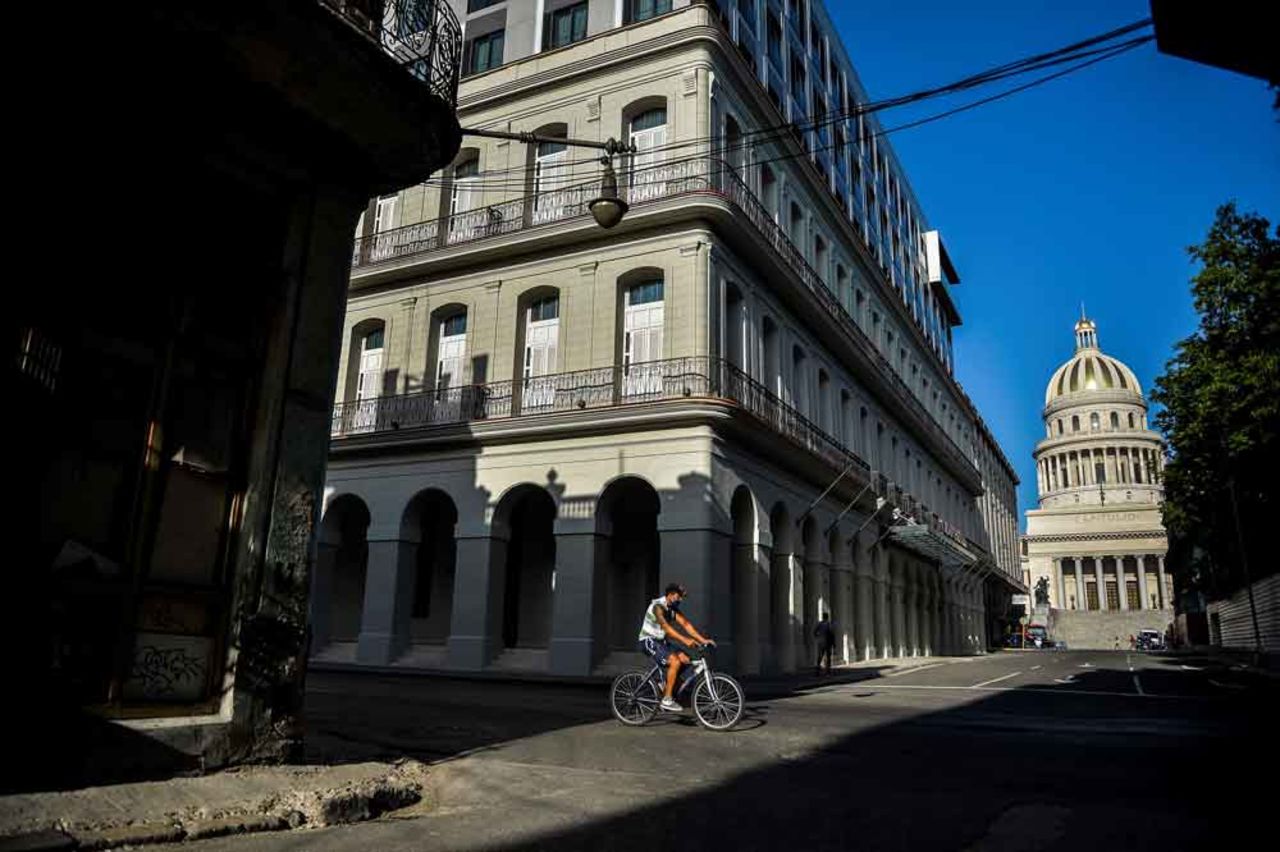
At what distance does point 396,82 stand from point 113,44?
1.93 metres

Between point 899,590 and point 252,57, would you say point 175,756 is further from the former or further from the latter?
point 899,590

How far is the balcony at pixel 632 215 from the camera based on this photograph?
20266 millimetres

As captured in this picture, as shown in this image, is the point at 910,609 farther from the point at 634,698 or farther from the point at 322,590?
the point at 634,698

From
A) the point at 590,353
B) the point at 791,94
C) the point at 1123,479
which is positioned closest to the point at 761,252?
the point at 590,353

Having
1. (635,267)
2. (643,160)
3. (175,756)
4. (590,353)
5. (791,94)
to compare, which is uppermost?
(791,94)

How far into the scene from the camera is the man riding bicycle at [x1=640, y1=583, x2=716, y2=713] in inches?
404

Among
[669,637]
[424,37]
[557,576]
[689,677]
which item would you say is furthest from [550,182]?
[689,677]

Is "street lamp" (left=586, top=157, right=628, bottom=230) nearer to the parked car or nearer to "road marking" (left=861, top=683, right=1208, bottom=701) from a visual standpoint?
"road marking" (left=861, top=683, right=1208, bottom=701)

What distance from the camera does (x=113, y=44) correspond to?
18.9 feet

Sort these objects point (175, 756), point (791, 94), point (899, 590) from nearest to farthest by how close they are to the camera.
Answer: point (175, 756), point (791, 94), point (899, 590)

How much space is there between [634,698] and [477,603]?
10.6m

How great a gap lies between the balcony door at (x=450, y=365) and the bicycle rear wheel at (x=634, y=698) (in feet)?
41.4

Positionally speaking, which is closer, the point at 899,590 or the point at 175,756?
the point at 175,756

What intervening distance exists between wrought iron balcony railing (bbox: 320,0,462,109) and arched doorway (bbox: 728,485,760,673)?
43.7 ft
